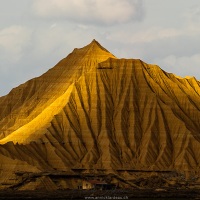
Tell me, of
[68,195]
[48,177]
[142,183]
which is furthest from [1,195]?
[142,183]

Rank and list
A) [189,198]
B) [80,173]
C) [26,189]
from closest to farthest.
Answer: [189,198], [26,189], [80,173]

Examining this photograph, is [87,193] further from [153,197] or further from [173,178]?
[173,178]

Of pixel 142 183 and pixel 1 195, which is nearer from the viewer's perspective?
pixel 1 195

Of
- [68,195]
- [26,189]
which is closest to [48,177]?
[26,189]

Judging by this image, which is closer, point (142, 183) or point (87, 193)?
point (87, 193)

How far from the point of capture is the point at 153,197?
169m

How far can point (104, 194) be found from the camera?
17075 centimetres

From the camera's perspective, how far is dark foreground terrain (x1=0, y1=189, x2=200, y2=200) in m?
164

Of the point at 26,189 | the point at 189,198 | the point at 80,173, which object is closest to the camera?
the point at 189,198

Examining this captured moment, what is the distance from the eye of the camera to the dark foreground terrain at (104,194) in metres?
164

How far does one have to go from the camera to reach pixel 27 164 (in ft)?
646

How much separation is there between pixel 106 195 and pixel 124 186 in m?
23.7

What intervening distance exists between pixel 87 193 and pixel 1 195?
1495 cm

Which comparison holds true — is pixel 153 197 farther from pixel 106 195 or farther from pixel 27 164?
pixel 27 164
